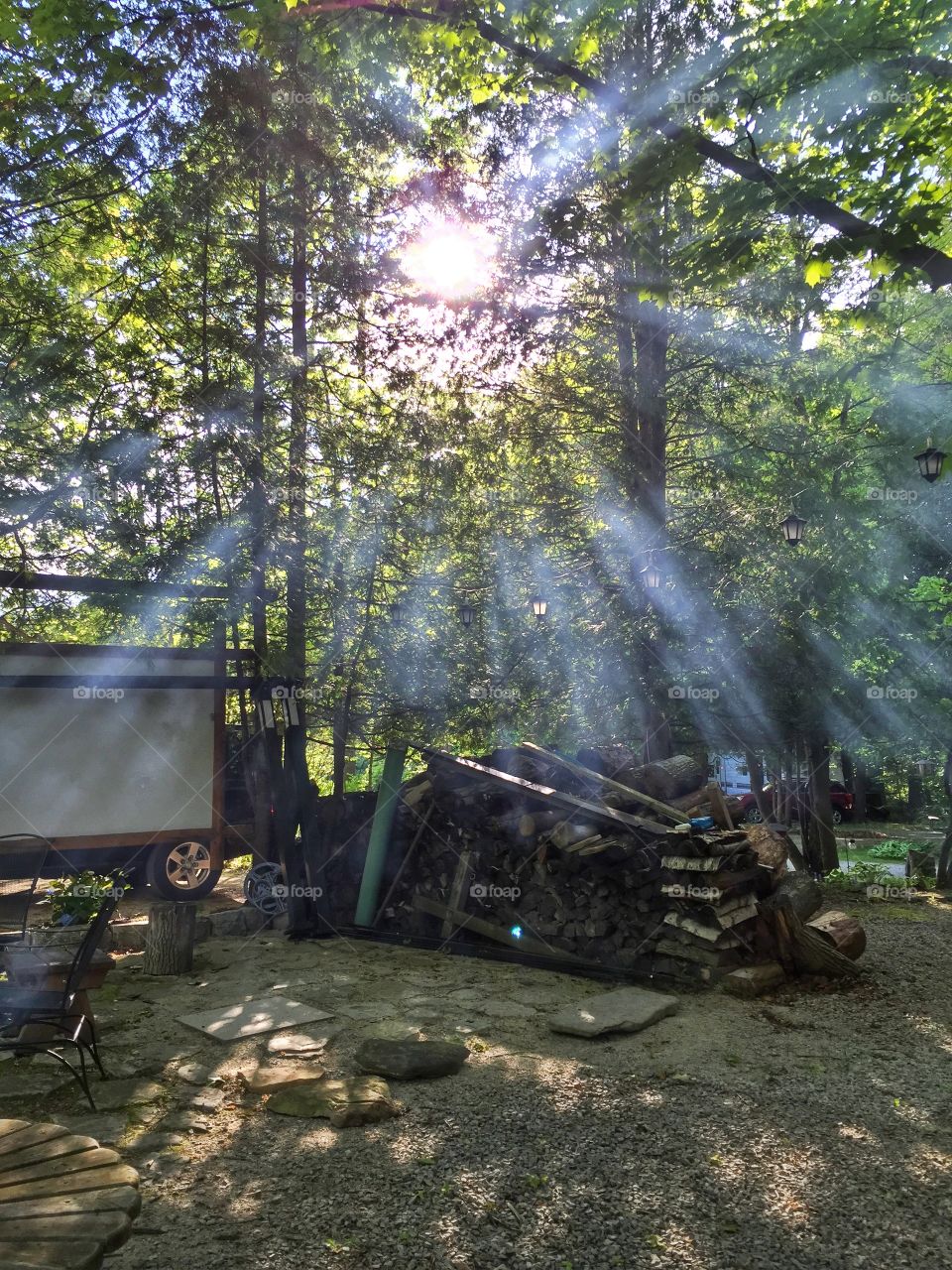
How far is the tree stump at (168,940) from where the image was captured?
24.2 feet

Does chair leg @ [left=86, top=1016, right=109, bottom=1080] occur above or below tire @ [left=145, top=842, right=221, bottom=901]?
below

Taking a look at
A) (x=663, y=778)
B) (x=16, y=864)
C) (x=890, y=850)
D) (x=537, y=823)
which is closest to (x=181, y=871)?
(x=16, y=864)

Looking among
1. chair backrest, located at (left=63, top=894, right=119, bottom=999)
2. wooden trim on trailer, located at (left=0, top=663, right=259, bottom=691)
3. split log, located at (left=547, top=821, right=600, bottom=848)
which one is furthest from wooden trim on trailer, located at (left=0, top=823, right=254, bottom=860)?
chair backrest, located at (left=63, top=894, right=119, bottom=999)

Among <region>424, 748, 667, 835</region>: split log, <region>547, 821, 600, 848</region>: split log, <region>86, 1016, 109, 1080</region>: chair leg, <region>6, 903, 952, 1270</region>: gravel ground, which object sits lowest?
<region>6, 903, 952, 1270</region>: gravel ground

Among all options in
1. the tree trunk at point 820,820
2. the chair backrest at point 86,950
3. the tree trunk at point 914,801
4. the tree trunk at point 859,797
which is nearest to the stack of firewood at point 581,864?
the chair backrest at point 86,950

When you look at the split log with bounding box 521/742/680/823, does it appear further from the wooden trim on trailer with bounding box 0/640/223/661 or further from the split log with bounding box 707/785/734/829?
the wooden trim on trailer with bounding box 0/640/223/661

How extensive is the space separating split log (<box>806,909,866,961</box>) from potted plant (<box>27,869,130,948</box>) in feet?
18.6

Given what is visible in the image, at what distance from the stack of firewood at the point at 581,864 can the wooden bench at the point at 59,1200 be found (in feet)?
18.3

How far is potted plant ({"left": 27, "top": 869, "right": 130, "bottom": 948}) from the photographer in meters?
5.38

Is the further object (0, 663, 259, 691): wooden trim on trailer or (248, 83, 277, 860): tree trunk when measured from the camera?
(248, 83, 277, 860): tree trunk

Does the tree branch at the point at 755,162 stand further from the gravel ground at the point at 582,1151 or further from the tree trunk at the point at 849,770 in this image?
the tree trunk at the point at 849,770

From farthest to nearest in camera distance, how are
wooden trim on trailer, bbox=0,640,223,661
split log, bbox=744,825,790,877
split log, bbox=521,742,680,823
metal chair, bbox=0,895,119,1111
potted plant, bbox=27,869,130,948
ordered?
wooden trim on trailer, bbox=0,640,223,661, split log, bbox=521,742,680,823, split log, bbox=744,825,790,877, potted plant, bbox=27,869,130,948, metal chair, bbox=0,895,119,1111

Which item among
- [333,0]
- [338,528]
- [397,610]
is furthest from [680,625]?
[333,0]

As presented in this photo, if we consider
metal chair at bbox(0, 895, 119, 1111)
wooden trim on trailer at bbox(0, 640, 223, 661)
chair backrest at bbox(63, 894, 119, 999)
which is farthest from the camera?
wooden trim on trailer at bbox(0, 640, 223, 661)
